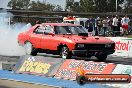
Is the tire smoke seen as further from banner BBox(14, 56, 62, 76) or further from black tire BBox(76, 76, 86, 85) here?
black tire BBox(76, 76, 86, 85)

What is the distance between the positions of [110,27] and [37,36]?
11674mm

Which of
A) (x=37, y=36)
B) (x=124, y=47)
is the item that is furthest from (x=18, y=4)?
(x=37, y=36)

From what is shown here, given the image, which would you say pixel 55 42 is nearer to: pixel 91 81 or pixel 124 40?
pixel 124 40

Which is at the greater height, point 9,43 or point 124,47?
point 124,47

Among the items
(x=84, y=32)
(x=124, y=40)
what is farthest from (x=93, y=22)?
(x=84, y=32)

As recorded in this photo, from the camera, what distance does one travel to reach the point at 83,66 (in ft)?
36.0

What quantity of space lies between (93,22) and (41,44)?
1217cm

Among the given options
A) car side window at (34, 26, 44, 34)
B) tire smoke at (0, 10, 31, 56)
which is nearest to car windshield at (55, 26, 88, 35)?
car side window at (34, 26, 44, 34)

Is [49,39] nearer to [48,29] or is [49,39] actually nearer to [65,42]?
[48,29]

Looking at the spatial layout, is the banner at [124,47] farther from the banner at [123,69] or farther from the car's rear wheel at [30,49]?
the banner at [123,69]

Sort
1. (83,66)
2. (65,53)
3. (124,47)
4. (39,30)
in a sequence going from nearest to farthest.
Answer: (83,66) < (65,53) < (39,30) < (124,47)

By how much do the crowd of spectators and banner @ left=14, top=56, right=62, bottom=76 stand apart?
51.4 ft

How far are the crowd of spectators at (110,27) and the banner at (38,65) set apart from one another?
51.4 feet

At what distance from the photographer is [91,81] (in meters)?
9.24
